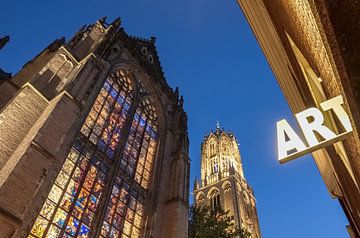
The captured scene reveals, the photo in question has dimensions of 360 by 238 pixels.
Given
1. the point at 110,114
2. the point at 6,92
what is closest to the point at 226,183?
the point at 110,114

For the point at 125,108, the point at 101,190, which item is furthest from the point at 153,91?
the point at 101,190

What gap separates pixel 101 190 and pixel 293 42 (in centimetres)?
908

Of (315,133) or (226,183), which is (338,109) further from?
(226,183)

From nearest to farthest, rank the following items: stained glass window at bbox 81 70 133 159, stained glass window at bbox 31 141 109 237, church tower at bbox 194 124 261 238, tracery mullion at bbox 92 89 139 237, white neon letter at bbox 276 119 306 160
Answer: white neon letter at bbox 276 119 306 160 → stained glass window at bbox 31 141 109 237 → tracery mullion at bbox 92 89 139 237 → stained glass window at bbox 81 70 133 159 → church tower at bbox 194 124 261 238

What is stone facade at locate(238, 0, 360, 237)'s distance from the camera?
1.80 metres

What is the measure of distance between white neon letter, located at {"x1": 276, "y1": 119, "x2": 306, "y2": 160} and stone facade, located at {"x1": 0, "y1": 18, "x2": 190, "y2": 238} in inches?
267

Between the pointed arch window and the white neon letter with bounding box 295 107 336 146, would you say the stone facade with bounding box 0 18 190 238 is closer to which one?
the pointed arch window

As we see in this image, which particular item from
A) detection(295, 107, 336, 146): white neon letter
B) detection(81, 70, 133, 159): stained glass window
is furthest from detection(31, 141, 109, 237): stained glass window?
detection(295, 107, 336, 146): white neon letter

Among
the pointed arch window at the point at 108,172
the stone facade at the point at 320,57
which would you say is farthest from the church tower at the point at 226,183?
the stone facade at the point at 320,57

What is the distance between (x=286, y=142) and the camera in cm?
229

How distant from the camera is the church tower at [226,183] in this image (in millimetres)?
39156

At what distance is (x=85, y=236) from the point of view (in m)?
9.45

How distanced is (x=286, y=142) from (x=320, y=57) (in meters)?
1.01

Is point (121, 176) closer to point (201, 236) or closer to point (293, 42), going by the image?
point (201, 236)
